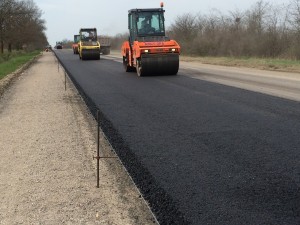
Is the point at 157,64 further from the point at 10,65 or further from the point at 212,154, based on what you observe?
the point at 10,65

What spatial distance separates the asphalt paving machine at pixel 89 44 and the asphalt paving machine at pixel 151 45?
17.0 m

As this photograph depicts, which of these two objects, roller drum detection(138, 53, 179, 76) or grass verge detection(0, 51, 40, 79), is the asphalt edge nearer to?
roller drum detection(138, 53, 179, 76)

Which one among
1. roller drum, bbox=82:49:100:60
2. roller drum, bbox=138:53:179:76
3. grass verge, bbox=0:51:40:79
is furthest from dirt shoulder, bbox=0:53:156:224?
roller drum, bbox=82:49:100:60

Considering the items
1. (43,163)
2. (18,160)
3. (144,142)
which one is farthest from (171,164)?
(18,160)

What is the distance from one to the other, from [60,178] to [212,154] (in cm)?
212

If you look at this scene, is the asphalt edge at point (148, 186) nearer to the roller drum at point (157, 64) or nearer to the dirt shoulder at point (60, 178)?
the dirt shoulder at point (60, 178)

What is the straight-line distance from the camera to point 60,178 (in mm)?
5047

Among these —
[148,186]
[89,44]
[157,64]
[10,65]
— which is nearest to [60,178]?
[148,186]

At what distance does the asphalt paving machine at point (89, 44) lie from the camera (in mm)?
35938

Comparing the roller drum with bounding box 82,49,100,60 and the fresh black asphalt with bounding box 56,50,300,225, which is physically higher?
the roller drum with bounding box 82,49,100,60

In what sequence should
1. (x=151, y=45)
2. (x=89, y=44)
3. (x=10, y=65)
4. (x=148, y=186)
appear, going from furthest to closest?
(x=89, y=44)
(x=10, y=65)
(x=151, y=45)
(x=148, y=186)

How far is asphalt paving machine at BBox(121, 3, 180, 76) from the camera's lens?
17.4 meters

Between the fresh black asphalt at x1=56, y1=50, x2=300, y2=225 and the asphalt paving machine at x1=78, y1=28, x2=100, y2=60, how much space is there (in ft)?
84.1

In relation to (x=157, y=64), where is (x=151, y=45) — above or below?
above
